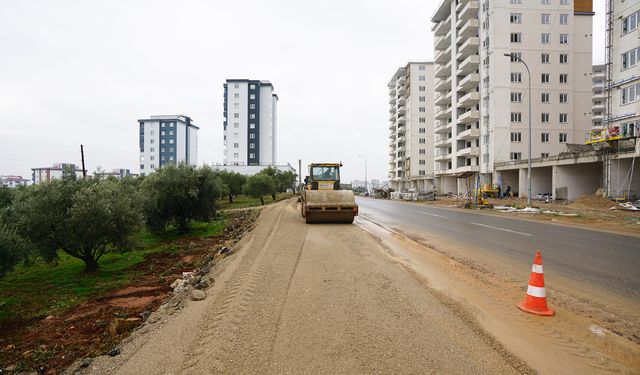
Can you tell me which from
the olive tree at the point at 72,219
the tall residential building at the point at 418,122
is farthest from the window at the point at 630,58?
the tall residential building at the point at 418,122

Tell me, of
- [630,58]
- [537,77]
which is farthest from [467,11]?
[630,58]

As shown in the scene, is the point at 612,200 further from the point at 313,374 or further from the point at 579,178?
the point at 313,374

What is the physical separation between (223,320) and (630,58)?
36.3m

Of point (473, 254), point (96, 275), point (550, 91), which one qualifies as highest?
point (550, 91)

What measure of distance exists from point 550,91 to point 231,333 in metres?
53.5

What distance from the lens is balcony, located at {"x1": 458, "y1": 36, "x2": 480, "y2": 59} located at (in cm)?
4906

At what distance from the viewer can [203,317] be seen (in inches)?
186

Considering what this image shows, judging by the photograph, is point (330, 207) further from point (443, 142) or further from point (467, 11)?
point (443, 142)

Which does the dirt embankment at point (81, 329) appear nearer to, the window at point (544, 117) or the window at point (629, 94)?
the window at point (629, 94)

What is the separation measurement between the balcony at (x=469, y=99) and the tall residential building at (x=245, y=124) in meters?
55.7

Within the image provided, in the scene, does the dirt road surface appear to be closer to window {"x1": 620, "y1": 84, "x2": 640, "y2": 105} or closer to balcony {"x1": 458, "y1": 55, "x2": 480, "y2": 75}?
window {"x1": 620, "y1": 84, "x2": 640, "y2": 105}

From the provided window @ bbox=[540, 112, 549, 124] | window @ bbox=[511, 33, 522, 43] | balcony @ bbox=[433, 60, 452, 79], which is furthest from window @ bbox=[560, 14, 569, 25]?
balcony @ bbox=[433, 60, 452, 79]

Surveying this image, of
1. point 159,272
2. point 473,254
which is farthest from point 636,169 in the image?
point 159,272

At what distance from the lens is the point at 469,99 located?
49.4m
